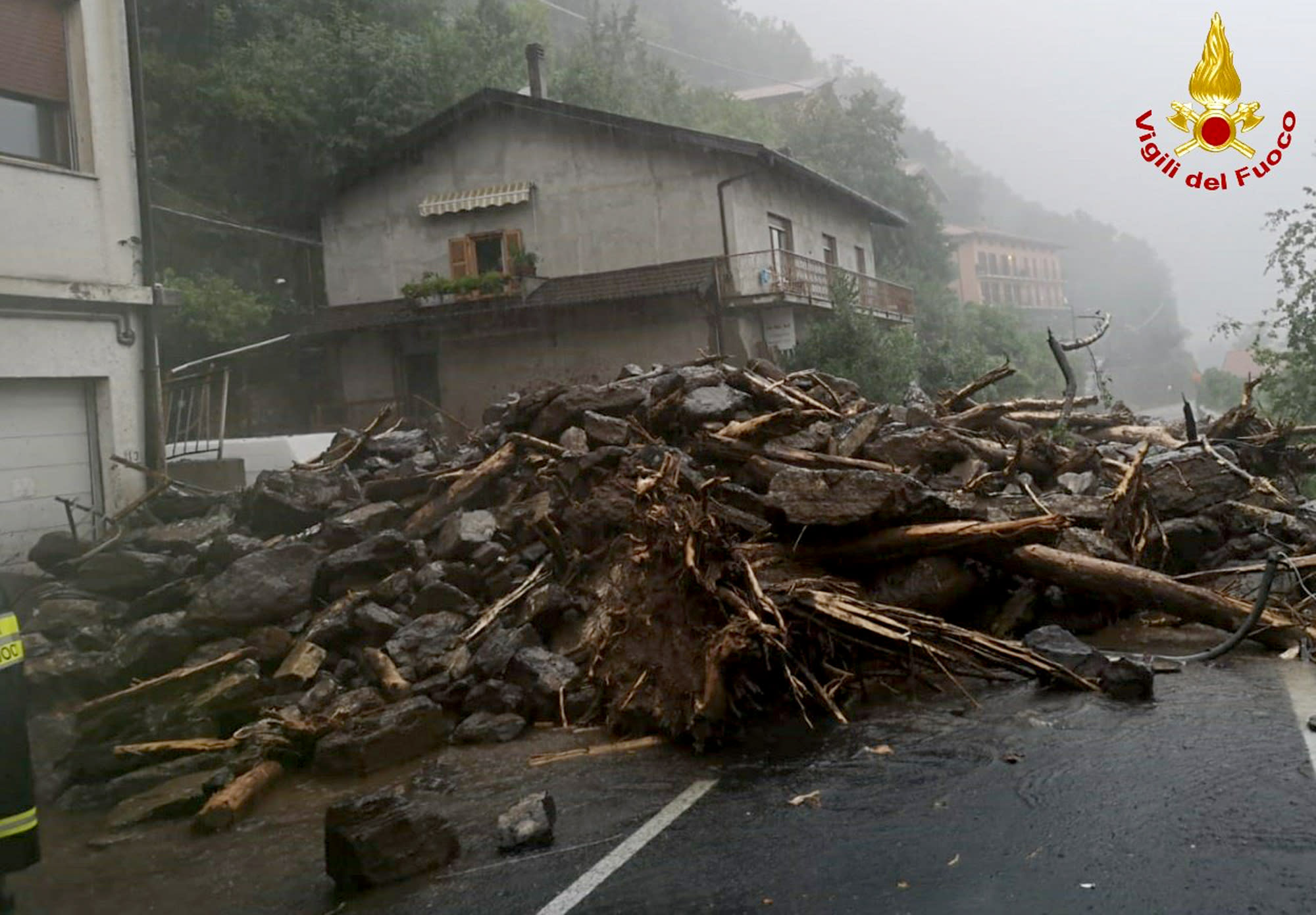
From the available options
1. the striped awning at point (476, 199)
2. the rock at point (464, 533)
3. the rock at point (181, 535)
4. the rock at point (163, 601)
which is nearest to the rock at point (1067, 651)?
the rock at point (464, 533)

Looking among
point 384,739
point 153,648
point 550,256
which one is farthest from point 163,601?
point 550,256

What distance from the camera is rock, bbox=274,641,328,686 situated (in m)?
7.66

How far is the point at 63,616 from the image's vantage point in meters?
8.70

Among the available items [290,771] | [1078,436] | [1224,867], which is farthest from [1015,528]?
[1078,436]

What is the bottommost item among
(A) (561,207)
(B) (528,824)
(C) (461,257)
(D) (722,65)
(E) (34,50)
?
(B) (528,824)

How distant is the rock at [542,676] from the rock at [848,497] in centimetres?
190

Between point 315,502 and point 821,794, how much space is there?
685 centimetres

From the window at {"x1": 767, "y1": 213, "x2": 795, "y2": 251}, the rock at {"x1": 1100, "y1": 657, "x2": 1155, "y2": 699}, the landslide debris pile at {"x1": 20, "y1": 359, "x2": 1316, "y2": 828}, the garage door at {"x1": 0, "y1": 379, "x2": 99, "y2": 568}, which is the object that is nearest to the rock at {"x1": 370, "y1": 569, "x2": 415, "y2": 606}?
the landslide debris pile at {"x1": 20, "y1": 359, "x2": 1316, "y2": 828}

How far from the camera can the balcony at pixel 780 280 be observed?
2425 cm

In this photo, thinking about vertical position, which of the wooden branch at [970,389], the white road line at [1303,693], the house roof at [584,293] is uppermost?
the house roof at [584,293]

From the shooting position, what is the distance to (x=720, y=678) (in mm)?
6145

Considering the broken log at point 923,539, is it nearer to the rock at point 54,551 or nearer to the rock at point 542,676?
the rock at point 542,676

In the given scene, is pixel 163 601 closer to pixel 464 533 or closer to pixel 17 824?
pixel 464 533

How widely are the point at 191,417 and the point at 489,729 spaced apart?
9138 millimetres
